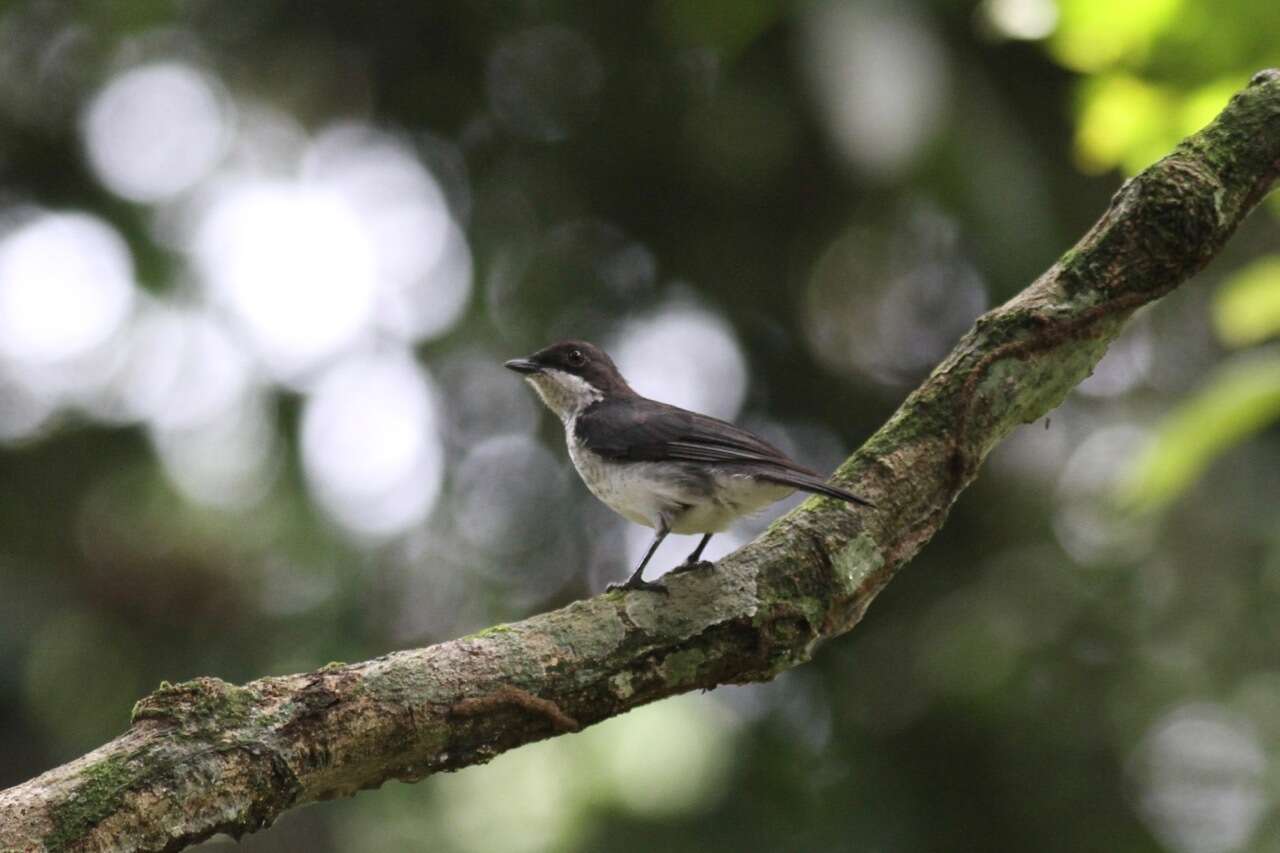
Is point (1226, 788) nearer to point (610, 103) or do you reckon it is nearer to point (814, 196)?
point (814, 196)

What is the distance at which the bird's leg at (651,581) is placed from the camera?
11.9 ft

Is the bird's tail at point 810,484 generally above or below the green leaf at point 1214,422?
above

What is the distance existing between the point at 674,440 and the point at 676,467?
0.55ft

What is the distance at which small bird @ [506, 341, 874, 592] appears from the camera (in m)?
4.98

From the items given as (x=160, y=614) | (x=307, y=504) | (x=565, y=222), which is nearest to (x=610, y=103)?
(x=565, y=222)

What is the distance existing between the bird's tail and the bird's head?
5.53 ft

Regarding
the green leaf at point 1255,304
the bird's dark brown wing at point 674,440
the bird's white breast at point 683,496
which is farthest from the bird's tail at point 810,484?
the green leaf at point 1255,304

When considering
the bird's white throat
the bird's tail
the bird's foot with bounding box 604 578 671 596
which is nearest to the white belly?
the bird's tail

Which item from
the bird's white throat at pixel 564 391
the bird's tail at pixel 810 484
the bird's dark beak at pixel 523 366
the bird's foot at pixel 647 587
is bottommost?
the bird's foot at pixel 647 587

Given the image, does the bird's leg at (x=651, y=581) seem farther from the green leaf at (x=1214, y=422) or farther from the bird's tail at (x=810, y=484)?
the green leaf at (x=1214, y=422)

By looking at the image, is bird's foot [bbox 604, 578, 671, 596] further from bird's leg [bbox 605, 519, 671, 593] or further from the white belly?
the white belly

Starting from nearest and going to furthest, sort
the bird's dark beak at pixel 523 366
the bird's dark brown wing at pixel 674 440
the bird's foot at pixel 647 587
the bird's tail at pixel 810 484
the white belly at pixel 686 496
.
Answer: the bird's foot at pixel 647 587, the bird's tail at pixel 810 484, the bird's dark brown wing at pixel 674 440, the white belly at pixel 686 496, the bird's dark beak at pixel 523 366

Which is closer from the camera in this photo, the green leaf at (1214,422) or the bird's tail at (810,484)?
the green leaf at (1214,422)

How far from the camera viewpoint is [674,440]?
5.32 m
